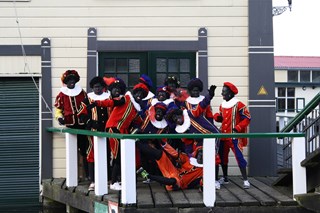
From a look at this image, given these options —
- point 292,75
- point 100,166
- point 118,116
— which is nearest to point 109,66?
point 118,116

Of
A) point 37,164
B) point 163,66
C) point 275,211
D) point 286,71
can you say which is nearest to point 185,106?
point 163,66

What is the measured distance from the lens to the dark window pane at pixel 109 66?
10125 mm

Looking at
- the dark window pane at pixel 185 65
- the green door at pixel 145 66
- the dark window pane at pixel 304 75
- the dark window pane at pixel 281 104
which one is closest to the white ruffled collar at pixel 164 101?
the green door at pixel 145 66

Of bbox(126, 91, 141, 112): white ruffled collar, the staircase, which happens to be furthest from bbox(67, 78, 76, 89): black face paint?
the staircase

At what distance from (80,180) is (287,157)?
10.8ft

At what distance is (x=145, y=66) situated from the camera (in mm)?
10109

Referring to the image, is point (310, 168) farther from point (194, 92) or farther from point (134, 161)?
point (134, 161)

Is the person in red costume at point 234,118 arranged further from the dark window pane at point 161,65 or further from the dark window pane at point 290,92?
the dark window pane at point 290,92

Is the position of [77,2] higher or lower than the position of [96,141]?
higher

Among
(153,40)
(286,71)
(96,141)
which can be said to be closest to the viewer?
(96,141)

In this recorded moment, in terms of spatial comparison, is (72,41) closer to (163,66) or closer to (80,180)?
(163,66)

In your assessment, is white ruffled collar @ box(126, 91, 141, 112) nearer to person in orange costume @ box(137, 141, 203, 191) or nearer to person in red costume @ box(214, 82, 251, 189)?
person in orange costume @ box(137, 141, 203, 191)

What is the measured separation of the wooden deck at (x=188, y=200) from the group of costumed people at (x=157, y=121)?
19 centimetres

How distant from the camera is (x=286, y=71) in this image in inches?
1533
